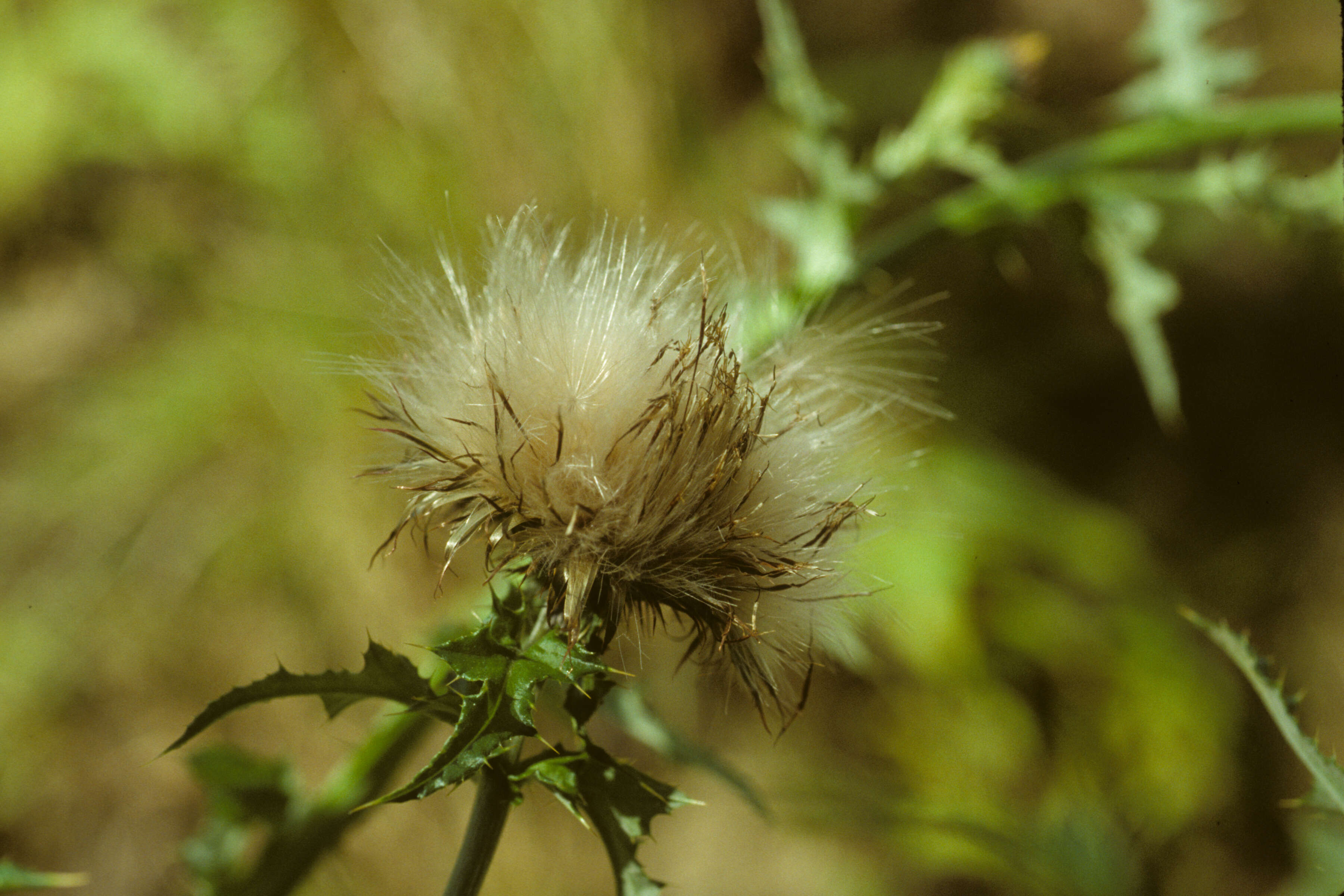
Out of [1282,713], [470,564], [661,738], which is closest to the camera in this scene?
[1282,713]

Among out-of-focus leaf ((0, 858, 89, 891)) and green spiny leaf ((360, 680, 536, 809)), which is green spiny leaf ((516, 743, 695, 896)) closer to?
green spiny leaf ((360, 680, 536, 809))

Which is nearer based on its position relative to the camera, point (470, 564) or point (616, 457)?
point (616, 457)

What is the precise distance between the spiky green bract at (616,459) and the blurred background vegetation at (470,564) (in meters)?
2.33

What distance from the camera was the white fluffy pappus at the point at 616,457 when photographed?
1.01 metres

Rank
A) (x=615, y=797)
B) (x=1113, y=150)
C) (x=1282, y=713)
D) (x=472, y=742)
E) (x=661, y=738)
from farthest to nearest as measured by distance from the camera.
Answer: (x=1113, y=150) < (x=661, y=738) < (x=1282, y=713) < (x=615, y=797) < (x=472, y=742)

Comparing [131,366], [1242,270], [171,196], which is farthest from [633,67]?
[1242,270]

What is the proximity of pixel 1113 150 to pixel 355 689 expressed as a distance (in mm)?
1850

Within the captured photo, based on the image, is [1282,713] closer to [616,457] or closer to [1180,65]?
[616,457]

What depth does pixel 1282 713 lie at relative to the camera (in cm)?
114

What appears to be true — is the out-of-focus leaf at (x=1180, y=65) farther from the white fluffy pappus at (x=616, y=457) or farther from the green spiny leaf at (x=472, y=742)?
the green spiny leaf at (x=472, y=742)

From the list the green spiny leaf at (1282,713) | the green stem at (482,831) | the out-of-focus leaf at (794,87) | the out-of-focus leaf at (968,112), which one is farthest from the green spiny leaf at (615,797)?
the out-of-focus leaf at (794,87)

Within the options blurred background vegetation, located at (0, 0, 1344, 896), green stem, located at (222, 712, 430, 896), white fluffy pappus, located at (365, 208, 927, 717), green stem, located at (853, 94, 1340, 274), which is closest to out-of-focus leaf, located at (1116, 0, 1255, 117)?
green stem, located at (853, 94, 1340, 274)

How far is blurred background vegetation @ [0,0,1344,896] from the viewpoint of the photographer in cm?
349

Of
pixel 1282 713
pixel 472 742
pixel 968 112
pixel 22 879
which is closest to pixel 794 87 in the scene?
pixel 968 112
